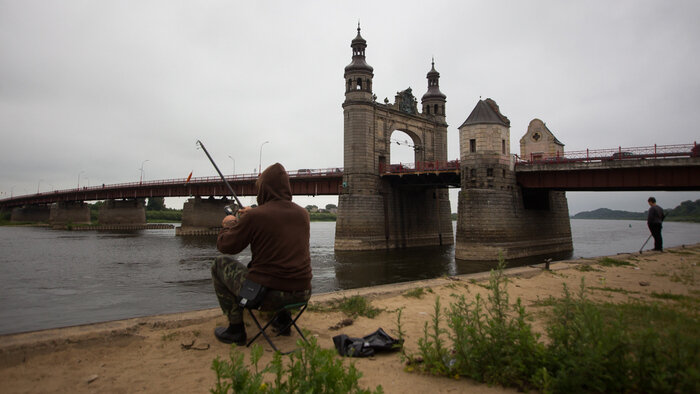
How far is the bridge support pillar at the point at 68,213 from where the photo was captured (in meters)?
83.3

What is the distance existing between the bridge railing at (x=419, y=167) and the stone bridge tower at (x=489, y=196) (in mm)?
3440

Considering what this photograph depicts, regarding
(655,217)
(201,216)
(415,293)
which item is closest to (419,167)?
(655,217)

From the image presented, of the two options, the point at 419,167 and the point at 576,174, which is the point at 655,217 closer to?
the point at 576,174

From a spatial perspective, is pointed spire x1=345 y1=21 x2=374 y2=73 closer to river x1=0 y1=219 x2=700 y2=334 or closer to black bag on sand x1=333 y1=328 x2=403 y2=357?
river x1=0 y1=219 x2=700 y2=334

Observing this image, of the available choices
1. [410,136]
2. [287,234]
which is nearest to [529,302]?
[287,234]

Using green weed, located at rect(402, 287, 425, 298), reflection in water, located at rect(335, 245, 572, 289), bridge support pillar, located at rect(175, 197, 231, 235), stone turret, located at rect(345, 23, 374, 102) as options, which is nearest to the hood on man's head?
green weed, located at rect(402, 287, 425, 298)

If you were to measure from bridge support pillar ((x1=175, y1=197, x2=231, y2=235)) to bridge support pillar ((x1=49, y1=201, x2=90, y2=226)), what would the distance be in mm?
38797

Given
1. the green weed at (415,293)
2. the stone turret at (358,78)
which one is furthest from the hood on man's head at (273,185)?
the stone turret at (358,78)

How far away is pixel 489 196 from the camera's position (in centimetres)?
2922

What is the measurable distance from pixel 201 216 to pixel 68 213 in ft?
143

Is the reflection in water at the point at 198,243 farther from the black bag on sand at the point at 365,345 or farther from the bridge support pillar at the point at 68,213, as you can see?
the bridge support pillar at the point at 68,213

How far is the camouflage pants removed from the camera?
14.9 ft

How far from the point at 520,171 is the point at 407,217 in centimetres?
1400

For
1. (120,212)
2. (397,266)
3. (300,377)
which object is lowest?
(397,266)
